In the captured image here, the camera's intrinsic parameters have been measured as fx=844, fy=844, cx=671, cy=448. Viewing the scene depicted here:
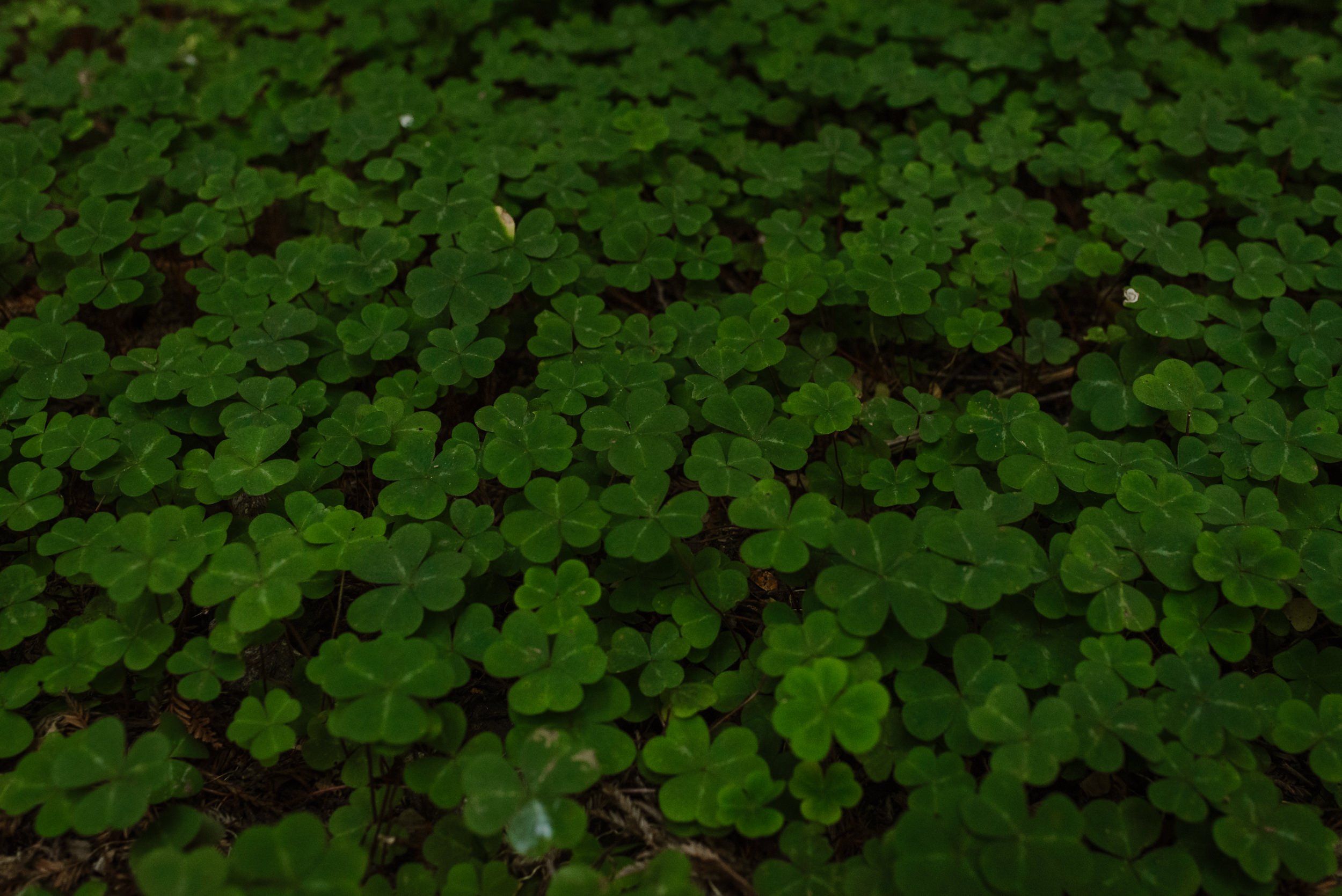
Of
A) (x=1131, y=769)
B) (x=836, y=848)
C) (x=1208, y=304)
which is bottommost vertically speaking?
(x=836, y=848)

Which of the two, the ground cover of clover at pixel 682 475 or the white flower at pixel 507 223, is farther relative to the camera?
the white flower at pixel 507 223

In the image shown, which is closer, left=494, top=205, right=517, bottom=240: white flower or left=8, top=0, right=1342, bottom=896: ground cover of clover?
left=8, top=0, right=1342, bottom=896: ground cover of clover

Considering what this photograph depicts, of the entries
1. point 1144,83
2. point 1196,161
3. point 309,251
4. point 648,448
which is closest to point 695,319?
point 648,448

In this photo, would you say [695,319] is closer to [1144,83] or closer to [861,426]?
[861,426]

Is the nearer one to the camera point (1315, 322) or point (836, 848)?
point (836, 848)

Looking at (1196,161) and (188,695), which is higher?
(1196,161)

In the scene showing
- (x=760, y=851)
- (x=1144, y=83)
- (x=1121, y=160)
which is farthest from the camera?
(x=1144, y=83)
